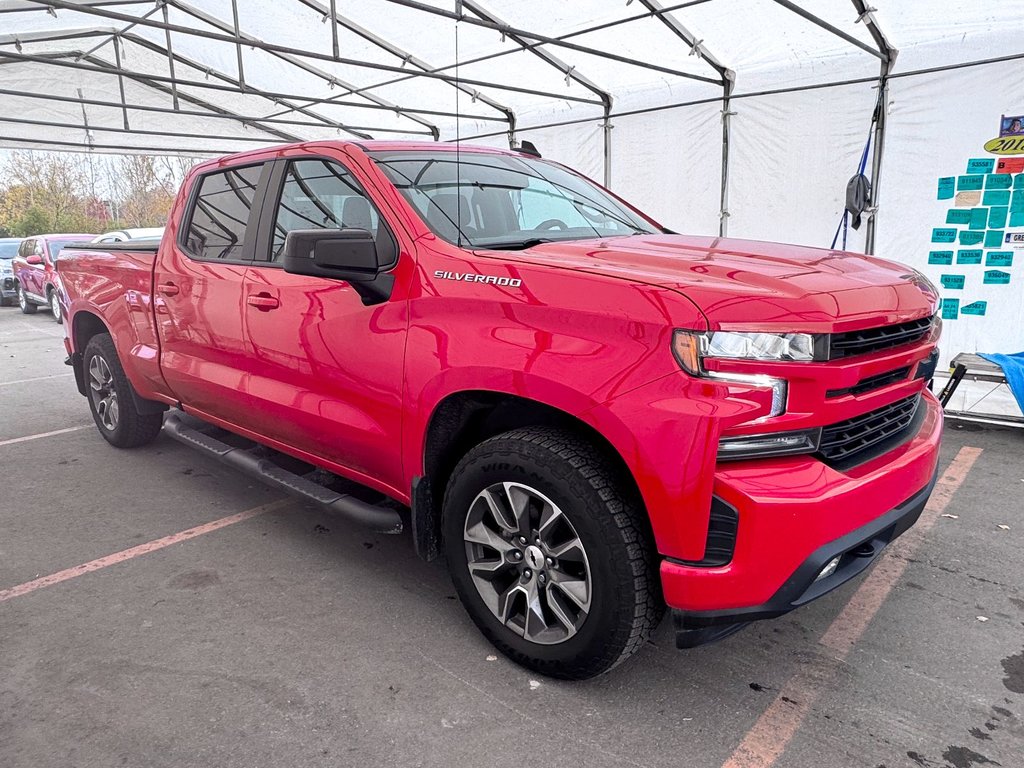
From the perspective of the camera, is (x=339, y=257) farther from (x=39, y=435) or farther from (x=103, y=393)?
(x=39, y=435)

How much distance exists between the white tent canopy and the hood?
12.8 ft

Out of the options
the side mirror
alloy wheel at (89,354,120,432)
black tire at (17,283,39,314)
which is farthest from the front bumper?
black tire at (17,283,39,314)

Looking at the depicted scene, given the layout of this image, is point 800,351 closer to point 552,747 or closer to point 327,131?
point 552,747

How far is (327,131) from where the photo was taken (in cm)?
1445

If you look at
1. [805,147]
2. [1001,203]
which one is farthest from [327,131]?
[1001,203]

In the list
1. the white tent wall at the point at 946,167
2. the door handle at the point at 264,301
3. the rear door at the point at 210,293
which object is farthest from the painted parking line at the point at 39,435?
the white tent wall at the point at 946,167

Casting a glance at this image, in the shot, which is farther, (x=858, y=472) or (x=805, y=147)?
(x=805, y=147)

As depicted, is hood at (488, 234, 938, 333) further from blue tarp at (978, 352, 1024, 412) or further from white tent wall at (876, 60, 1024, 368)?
white tent wall at (876, 60, 1024, 368)

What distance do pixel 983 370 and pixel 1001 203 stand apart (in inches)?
85.3

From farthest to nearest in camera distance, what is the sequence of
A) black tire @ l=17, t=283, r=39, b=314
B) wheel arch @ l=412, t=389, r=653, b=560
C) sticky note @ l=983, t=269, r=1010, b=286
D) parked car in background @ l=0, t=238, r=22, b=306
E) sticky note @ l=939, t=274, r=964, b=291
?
1. parked car in background @ l=0, t=238, r=22, b=306
2. black tire @ l=17, t=283, r=39, b=314
3. sticky note @ l=939, t=274, r=964, b=291
4. sticky note @ l=983, t=269, r=1010, b=286
5. wheel arch @ l=412, t=389, r=653, b=560

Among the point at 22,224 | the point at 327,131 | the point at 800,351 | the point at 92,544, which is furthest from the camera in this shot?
the point at 22,224

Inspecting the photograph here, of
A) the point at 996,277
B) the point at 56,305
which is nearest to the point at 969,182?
the point at 996,277

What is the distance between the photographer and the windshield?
2787 mm

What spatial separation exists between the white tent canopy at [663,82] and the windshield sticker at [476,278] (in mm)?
3863
